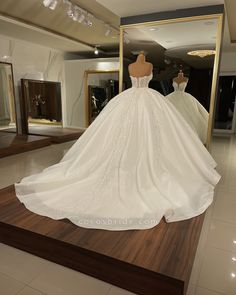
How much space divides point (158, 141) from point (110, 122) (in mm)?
505

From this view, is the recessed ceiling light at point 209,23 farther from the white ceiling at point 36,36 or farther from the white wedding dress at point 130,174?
the white ceiling at point 36,36

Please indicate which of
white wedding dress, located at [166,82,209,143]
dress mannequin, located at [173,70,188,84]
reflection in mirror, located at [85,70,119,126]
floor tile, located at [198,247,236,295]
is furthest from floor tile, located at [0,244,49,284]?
reflection in mirror, located at [85,70,119,126]

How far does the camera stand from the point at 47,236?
167 cm

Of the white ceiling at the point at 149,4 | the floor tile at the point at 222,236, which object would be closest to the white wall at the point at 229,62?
the white ceiling at the point at 149,4

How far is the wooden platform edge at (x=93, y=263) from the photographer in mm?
1368

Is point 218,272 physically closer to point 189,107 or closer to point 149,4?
point 189,107

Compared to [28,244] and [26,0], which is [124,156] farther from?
[26,0]

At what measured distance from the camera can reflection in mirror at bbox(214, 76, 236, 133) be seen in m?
7.36

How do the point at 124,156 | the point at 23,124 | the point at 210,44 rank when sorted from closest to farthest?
the point at 124,156, the point at 210,44, the point at 23,124

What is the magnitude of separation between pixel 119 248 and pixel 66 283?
390 mm

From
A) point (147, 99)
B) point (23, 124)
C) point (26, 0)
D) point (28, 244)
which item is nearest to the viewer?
point (28, 244)

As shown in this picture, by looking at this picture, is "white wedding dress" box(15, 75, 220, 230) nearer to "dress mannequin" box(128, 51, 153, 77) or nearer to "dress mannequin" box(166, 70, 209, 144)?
"dress mannequin" box(128, 51, 153, 77)

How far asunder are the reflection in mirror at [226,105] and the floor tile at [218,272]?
6450 millimetres

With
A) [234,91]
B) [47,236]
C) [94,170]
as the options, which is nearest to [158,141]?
[94,170]
